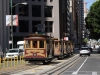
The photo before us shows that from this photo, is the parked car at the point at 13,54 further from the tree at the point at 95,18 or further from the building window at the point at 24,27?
the building window at the point at 24,27

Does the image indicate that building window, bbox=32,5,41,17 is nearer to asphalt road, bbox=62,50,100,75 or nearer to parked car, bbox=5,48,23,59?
parked car, bbox=5,48,23,59

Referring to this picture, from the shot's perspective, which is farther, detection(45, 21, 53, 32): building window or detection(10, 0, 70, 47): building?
detection(45, 21, 53, 32): building window

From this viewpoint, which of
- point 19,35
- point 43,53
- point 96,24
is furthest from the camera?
point 19,35

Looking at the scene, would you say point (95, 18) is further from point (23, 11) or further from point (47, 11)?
point (23, 11)

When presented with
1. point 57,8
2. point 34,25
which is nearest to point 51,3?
point 57,8

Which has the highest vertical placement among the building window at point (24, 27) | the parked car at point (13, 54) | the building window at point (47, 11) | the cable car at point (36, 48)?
the building window at point (47, 11)

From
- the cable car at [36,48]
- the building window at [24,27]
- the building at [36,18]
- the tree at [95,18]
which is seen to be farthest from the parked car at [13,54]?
the building window at [24,27]

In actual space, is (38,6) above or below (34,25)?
above

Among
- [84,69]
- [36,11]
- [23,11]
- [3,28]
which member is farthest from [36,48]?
[23,11]

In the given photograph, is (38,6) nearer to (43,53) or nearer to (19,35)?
(19,35)

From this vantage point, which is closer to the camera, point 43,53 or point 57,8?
point 43,53

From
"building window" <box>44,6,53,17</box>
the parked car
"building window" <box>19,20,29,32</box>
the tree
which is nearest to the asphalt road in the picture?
the parked car

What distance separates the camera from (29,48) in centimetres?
3161

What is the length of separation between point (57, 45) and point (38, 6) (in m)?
42.5
